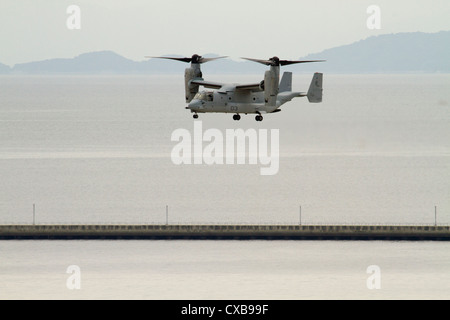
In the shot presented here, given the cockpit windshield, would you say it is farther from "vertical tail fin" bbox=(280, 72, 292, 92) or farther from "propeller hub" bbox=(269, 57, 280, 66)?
"vertical tail fin" bbox=(280, 72, 292, 92)

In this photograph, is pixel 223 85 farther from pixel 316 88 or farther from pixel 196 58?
pixel 316 88

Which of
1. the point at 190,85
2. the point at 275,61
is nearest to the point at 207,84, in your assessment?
the point at 190,85

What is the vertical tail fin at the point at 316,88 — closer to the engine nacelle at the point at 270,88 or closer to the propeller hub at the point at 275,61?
the propeller hub at the point at 275,61

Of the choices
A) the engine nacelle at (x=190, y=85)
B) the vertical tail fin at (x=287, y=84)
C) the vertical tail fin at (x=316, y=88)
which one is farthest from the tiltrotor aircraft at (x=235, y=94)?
the vertical tail fin at (x=287, y=84)
